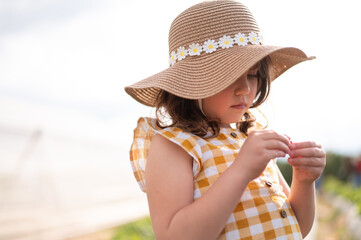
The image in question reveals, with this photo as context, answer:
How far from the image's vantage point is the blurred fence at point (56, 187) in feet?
18.1

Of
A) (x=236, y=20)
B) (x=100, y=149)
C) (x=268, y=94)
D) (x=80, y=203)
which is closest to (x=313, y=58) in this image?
(x=268, y=94)

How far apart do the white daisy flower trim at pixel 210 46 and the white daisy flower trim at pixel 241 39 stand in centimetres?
8

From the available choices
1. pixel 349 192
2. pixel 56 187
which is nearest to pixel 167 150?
pixel 56 187

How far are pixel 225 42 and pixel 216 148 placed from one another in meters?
0.39

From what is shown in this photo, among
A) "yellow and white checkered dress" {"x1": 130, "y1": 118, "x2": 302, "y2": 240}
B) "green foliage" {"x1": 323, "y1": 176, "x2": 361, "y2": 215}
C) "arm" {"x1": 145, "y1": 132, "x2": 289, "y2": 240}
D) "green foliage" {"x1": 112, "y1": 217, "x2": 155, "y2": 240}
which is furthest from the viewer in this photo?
"green foliage" {"x1": 323, "y1": 176, "x2": 361, "y2": 215}

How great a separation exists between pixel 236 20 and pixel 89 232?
5.92 m

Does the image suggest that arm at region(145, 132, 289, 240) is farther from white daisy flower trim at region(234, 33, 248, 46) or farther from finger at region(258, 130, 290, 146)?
white daisy flower trim at region(234, 33, 248, 46)

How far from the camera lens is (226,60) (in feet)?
4.62

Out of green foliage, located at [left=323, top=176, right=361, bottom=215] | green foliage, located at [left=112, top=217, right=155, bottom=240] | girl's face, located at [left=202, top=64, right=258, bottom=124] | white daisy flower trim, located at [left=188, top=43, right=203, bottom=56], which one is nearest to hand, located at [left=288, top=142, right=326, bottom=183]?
girl's face, located at [left=202, top=64, right=258, bottom=124]

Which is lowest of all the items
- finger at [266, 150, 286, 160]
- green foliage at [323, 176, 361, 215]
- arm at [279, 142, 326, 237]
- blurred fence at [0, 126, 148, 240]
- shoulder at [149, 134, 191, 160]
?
Result: green foliage at [323, 176, 361, 215]

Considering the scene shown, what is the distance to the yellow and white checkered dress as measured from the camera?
132 cm

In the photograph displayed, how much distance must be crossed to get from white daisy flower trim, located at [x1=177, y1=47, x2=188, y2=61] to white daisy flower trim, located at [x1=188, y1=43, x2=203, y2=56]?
0.7 inches

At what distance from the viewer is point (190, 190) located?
4.22ft

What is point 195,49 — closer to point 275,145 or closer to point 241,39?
point 241,39
